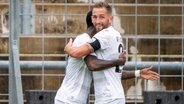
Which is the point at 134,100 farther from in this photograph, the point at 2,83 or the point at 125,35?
the point at 2,83

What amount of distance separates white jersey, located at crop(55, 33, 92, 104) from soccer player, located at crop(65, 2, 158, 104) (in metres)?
0.06

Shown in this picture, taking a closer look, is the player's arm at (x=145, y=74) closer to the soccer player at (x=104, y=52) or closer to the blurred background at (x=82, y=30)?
the soccer player at (x=104, y=52)

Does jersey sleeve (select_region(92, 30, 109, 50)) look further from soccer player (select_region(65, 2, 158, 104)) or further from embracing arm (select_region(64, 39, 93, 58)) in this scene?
embracing arm (select_region(64, 39, 93, 58))

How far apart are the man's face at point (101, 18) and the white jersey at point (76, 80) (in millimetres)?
138

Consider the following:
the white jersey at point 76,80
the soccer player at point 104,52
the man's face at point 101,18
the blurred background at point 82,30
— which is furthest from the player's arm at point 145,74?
the blurred background at point 82,30

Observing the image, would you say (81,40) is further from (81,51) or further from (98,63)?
(98,63)

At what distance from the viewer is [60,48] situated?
27.0 feet

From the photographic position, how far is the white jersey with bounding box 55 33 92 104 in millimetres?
5879

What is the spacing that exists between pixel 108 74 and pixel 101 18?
45cm

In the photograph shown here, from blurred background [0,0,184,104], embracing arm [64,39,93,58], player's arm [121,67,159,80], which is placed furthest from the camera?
blurred background [0,0,184,104]

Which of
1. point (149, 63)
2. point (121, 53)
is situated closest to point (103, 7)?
point (121, 53)

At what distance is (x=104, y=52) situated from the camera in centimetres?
590

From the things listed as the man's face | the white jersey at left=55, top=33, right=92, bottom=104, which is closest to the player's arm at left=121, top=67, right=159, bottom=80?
the white jersey at left=55, top=33, right=92, bottom=104

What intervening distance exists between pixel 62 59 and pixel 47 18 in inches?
19.1
